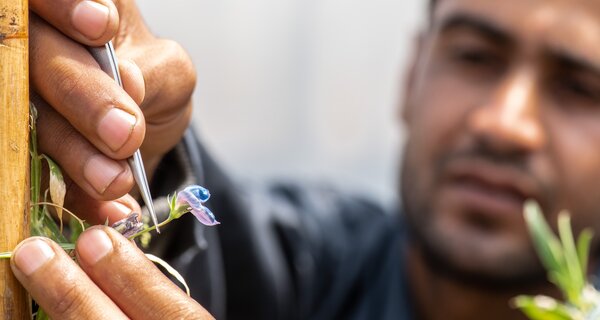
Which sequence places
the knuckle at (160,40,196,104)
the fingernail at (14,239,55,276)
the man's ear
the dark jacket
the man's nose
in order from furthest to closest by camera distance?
the man's ear < the man's nose < the dark jacket < the knuckle at (160,40,196,104) < the fingernail at (14,239,55,276)

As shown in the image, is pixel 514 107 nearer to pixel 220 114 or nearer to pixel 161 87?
pixel 161 87

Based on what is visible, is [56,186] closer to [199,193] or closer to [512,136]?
[199,193]

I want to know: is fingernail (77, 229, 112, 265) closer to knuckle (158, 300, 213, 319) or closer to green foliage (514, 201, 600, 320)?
knuckle (158, 300, 213, 319)

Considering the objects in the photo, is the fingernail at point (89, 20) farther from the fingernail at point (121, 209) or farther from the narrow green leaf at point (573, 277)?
the narrow green leaf at point (573, 277)

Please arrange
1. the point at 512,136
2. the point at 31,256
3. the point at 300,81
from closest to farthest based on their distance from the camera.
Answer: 1. the point at 31,256
2. the point at 512,136
3. the point at 300,81

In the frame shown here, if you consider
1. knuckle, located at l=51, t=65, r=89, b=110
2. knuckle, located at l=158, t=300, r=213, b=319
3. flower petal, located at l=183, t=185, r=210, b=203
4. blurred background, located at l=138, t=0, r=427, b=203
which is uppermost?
knuckle, located at l=51, t=65, r=89, b=110

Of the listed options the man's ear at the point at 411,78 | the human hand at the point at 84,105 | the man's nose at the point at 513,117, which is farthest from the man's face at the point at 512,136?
the human hand at the point at 84,105

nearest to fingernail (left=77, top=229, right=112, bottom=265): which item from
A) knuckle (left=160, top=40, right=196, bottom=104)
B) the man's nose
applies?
knuckle (left=160, top=40, right=196, bottom=104)

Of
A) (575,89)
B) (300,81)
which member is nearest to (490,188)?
(575,89)
